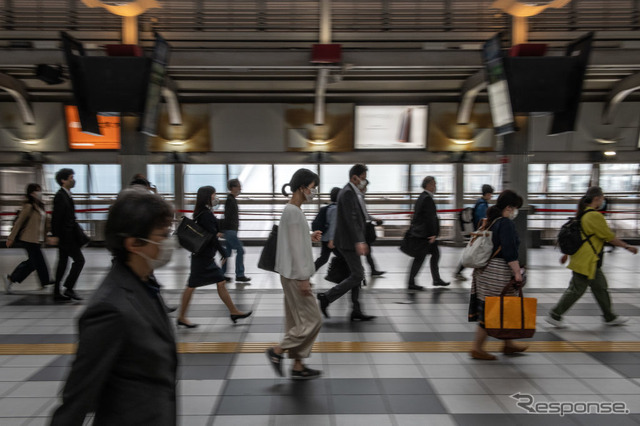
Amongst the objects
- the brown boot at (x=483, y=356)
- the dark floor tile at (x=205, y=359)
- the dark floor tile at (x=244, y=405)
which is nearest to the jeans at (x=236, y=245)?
the dark floor tile at (x=205, y=359)

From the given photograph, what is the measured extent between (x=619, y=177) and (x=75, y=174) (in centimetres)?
1589

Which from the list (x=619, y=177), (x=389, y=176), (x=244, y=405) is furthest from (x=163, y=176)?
(x=619, y=177)

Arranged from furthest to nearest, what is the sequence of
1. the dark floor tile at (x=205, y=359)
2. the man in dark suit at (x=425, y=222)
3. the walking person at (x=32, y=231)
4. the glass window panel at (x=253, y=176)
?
the glass window panel at (x=253, y=176), the man in dark suit at (x=425, y=222), the walking person at (x=32, y=231), the dark floor tile at (x=205, y=359)

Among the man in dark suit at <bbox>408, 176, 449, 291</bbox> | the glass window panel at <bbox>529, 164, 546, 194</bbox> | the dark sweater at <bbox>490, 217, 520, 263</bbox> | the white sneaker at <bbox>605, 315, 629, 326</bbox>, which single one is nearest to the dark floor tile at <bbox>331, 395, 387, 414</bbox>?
the dark sweater at <bbox>490, 217, 520, 263</bbox>

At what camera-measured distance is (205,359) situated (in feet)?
14.5

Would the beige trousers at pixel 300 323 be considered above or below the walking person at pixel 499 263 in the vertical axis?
below

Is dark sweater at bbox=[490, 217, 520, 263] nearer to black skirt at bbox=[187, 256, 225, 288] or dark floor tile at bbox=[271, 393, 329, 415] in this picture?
dark floor tile at bbox=[271, 393, 329, 415]

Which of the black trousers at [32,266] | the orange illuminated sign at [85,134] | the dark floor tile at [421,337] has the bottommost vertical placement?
the dark floor tile at [421,337]

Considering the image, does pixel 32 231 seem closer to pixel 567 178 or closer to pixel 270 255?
pixel 270 255

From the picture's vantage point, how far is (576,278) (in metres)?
5.24

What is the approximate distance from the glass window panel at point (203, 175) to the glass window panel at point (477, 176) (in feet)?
23.3

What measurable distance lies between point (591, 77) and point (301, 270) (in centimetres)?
1164

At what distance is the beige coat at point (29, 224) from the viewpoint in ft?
21.9

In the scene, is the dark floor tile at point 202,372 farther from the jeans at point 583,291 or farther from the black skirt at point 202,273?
the jeans at point 583,291
